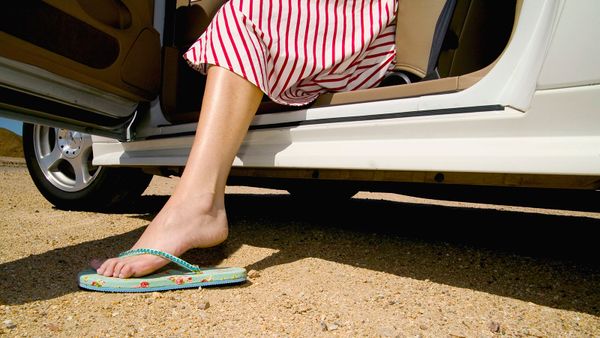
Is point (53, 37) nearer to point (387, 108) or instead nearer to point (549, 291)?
point (387, 108)

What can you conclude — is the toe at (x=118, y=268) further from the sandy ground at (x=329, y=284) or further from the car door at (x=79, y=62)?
the car door at (x=79, y=62)

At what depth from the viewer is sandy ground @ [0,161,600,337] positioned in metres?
0.77

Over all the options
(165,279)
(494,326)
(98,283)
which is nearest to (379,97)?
(494,326)

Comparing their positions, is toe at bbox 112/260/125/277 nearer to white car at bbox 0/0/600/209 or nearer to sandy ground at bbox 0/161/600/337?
sandy ground at bbox 0/161/600/337

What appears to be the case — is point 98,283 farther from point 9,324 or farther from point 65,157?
point 65,157

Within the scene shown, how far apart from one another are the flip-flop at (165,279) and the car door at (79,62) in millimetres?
664

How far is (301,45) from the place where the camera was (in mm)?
1124

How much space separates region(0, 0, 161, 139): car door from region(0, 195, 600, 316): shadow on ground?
48 cm

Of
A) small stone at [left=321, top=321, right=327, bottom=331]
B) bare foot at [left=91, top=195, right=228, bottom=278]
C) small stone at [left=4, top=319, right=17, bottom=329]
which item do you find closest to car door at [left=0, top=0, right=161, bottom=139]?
bare foot at [left=91, top=195, right=228, bottom=278]

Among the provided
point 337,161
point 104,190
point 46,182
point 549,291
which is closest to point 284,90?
point 337,161

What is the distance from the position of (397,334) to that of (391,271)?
1.23 feet

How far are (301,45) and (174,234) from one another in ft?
2.08

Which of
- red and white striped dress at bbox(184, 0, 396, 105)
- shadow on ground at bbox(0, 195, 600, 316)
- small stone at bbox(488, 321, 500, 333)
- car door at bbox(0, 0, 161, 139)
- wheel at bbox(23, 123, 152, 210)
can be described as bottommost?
wheel at bbox(23, 123, 152, 210)

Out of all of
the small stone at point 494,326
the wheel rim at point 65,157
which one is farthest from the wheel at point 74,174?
the small stone at point 494,326
